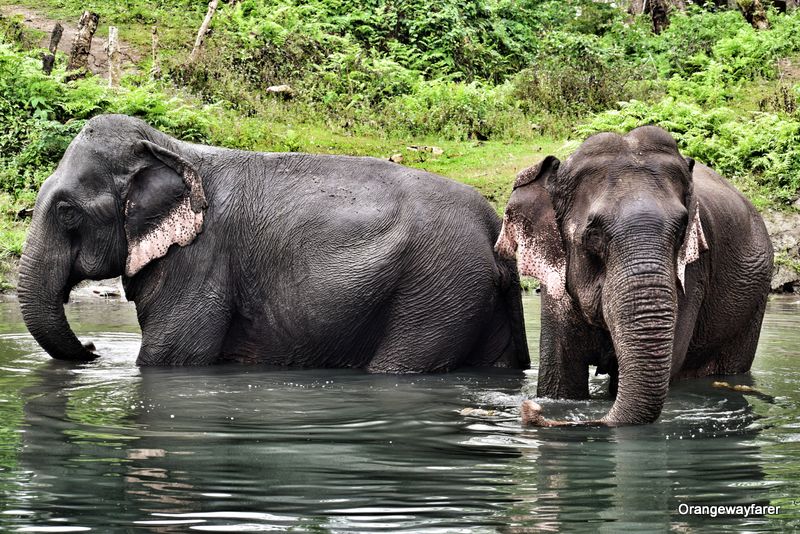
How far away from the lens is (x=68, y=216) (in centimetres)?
951

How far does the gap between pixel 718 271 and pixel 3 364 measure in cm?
561

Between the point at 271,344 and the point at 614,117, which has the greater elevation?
the point at 614,117

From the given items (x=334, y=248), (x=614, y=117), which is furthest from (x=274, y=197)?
(x=614, y=117)

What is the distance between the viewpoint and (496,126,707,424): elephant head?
20.8 feet

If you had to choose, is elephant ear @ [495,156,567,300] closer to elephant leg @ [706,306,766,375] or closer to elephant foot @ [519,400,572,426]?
elephant foot @ [519,400,572,426]

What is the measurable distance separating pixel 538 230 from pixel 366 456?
6.80ft

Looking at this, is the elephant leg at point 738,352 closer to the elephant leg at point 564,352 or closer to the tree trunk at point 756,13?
the elephant leg at point 564,352

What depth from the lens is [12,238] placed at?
1553cm

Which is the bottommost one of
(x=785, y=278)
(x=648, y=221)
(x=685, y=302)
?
(x=785, y=278)

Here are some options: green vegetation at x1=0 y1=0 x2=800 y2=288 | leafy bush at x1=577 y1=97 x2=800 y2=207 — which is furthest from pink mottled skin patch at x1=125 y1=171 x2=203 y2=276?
leafy bush at x1=577 y1=97 x2=800 y2=207

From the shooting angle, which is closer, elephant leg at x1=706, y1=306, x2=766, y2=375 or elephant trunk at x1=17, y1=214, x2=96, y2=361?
elephant leg at x1=706, y1=306, x2=766, y2=375

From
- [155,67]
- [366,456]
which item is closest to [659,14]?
[155,67]

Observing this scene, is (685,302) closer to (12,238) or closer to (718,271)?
(718,271)

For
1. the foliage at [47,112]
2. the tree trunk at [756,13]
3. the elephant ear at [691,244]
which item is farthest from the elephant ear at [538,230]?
the tree trunk at [756,13]
